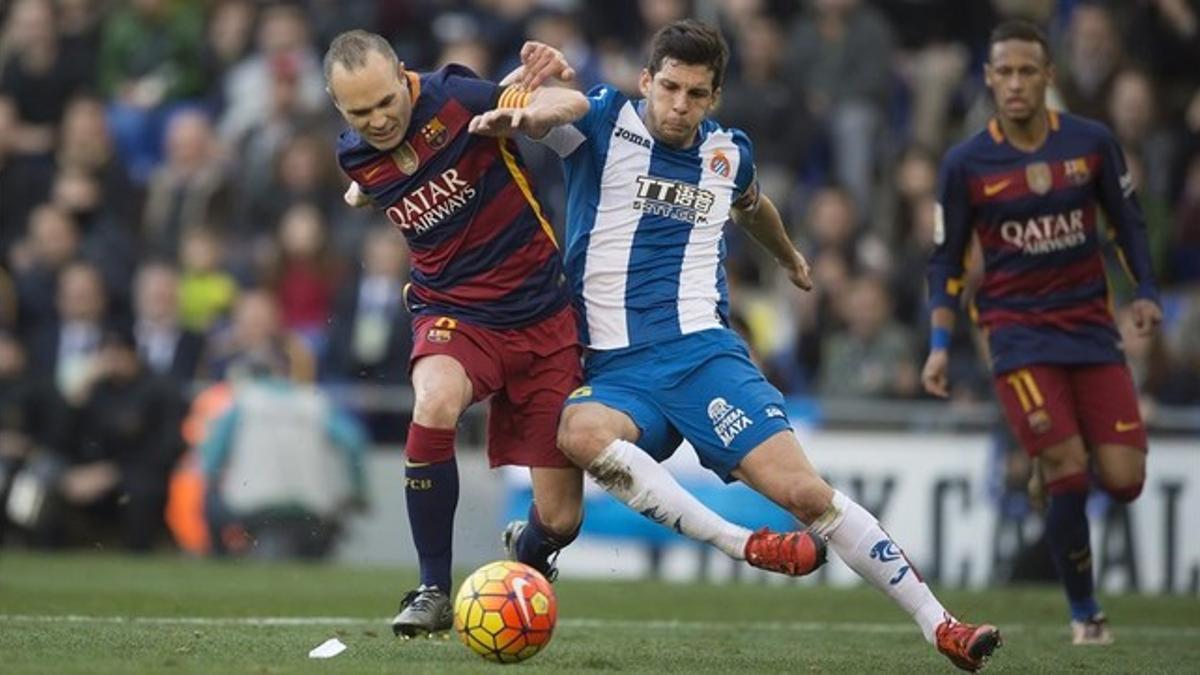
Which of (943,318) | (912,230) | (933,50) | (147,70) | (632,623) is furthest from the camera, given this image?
(147,70)

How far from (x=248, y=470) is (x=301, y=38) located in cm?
464

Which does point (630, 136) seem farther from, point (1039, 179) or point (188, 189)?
point (188, 189)

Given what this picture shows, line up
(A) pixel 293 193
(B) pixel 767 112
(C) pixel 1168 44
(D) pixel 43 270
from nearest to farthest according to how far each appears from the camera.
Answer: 1. (C) pixel 1168 44
2. (B) pixel 767 112
3. (D) pixel 43 270
4. (A) pixel 293 193

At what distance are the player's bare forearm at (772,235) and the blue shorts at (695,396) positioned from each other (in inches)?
25.9

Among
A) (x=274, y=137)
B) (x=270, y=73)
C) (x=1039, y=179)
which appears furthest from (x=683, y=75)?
(x=270, y=73)

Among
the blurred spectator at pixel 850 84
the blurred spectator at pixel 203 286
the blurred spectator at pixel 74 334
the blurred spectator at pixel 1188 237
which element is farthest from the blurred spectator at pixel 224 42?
the blurred spectator at pixel 1188 237

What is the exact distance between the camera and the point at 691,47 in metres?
9.51

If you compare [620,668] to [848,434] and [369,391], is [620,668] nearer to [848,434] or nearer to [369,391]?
[848,434]

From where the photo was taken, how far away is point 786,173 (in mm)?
19125

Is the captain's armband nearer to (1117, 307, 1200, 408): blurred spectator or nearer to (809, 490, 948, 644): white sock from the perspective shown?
(809, 490, 948, 644): white sock

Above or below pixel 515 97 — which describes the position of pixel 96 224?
above

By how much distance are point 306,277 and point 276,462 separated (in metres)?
1.97

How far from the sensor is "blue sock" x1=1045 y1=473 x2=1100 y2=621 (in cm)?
1148

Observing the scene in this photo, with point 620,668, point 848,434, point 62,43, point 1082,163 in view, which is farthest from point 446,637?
point 62,43
